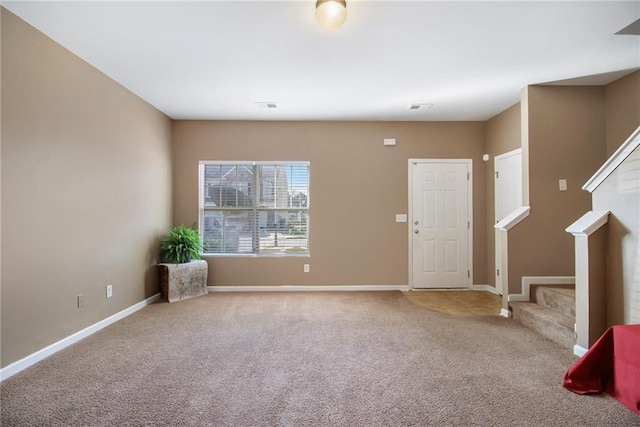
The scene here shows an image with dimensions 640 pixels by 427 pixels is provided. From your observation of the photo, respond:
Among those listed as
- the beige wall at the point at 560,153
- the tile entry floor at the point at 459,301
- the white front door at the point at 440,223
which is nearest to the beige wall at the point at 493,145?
the white front door at the point at 440,223

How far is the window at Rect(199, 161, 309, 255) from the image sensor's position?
4.88m

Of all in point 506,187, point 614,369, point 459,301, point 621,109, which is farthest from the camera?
point 506,187

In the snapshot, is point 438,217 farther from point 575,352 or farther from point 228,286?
point 228,286

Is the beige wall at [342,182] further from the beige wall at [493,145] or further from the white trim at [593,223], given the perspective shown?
the white trim at [593,223]

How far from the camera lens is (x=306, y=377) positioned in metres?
2.22

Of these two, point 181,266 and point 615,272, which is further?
point 181,266

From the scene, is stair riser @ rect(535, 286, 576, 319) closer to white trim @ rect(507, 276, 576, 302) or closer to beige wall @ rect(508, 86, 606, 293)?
white trim @ rect(507, 276, 576, 302)

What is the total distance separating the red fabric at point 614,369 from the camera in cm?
184

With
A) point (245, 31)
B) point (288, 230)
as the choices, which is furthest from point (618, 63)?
point (288, 230)

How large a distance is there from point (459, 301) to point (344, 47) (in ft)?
11.4

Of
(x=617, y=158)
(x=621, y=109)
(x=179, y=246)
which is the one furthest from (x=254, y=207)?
(x=621, y=109)

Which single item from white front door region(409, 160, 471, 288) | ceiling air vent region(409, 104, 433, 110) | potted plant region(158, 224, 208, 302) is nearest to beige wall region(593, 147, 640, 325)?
ceiling air vent region(409, 104, 433, 110)

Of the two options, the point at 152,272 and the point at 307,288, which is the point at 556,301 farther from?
the point at 152,272

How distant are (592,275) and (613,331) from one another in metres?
0.58
